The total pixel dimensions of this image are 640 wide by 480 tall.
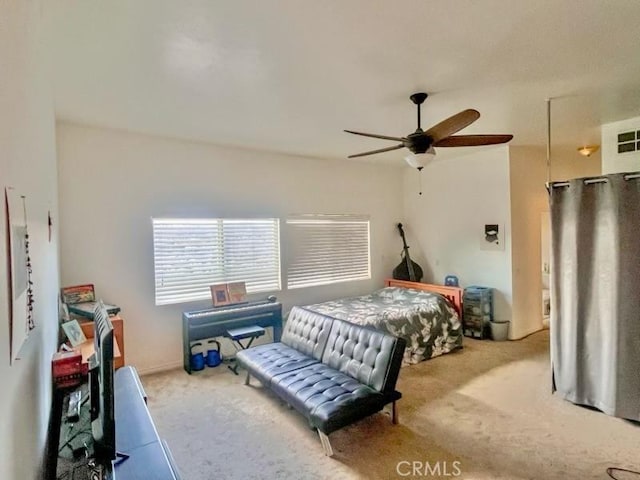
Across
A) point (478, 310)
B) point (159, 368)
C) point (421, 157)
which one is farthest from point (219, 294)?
point (478, 310)

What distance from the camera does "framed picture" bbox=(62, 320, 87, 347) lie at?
2613mm

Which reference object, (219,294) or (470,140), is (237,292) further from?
(470,140)

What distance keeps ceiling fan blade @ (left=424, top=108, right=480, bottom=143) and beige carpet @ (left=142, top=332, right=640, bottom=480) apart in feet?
7.57

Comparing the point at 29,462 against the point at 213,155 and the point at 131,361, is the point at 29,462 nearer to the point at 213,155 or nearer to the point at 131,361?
the point at 131,361

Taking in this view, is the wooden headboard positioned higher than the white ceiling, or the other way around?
the white ceiling

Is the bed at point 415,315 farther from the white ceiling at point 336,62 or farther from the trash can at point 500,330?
the white ceiling at point 336,62

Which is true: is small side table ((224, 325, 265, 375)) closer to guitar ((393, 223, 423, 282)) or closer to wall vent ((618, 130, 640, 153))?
guitar ((393, 223, 423, 282))

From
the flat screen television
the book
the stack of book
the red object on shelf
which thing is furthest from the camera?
the book

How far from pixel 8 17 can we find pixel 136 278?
349cm

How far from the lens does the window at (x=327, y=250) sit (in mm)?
5246

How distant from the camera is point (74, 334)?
8.69 feet

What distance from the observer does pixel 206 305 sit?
4.48 meters

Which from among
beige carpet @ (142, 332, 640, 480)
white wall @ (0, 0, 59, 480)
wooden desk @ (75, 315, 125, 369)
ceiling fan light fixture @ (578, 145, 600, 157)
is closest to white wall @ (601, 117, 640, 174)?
ceiling fan light fixture @ (578, 145, 600, 157)

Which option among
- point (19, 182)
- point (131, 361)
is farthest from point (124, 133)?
point (19, 182)
